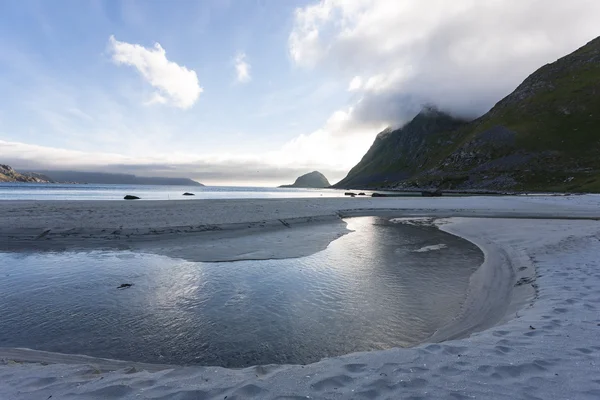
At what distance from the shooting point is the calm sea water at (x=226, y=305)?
7.29 m

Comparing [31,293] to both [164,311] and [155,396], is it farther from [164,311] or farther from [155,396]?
[155,396]

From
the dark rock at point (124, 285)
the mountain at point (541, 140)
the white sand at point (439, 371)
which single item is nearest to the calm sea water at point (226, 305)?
the dark rock at point (124, 285)

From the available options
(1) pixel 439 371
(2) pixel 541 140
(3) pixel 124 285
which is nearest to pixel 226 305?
(3) pixel 124 285

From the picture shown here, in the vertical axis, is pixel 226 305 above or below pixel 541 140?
below

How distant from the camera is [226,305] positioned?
991cm

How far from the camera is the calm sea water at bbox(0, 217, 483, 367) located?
7285mm

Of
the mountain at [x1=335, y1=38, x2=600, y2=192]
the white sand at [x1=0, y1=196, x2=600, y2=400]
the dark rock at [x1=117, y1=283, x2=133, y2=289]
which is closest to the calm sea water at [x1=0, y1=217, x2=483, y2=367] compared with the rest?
the dark rock at [x1=117, y1=283, x2=133, y2=289]

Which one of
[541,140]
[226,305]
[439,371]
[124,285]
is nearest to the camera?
[439,371]

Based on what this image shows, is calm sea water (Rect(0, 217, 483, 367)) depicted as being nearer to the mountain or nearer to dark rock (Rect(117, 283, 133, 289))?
dark rock (Rect(117, 283, 133, 289))

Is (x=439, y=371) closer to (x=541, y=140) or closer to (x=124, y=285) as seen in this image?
(x=124, y=285)

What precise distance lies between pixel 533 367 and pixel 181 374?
6.43 metres

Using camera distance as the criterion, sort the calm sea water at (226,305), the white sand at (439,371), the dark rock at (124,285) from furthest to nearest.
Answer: the dark rock at (124,285) → the calm sea water at (226,305) → the white sand at (439,371)

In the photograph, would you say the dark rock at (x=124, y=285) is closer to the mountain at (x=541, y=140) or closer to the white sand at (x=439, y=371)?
the white sand at (x=439, y=371)

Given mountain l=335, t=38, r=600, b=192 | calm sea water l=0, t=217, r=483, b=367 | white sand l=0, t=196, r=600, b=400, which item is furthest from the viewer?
mountain l=335, t=38, r=600, b=192
